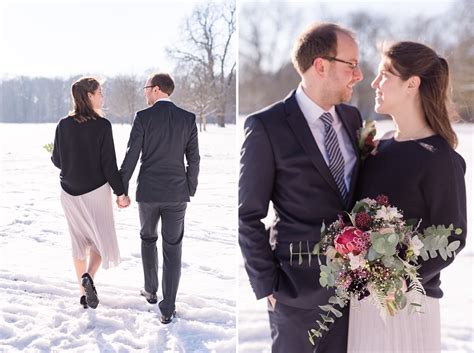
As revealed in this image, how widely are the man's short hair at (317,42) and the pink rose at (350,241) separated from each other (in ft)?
1.96

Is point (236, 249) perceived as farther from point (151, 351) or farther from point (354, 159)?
point (354, 159)

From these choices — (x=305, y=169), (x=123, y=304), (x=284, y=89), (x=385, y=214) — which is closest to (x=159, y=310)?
(x=123, y=304)

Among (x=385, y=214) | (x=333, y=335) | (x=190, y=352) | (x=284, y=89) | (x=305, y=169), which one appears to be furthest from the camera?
(x=284, y=89)

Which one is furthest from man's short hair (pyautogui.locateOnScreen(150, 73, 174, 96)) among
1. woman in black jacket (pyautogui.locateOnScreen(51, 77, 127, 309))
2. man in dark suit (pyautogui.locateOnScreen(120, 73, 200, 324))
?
woman in black jacket (pyautogui.locateOnScreen(51, 77, 127, 309))

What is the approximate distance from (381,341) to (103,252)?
1.22 m

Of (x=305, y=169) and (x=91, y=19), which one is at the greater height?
(x=91, y=19)

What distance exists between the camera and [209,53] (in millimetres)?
2219

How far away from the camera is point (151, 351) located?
86.8 inches

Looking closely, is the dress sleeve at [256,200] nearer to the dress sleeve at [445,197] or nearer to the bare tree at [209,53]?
the dress sleeve at [445,197]

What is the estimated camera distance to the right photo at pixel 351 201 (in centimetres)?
145

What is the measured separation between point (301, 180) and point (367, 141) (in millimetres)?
317

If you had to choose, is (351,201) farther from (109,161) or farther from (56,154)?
(56,154)

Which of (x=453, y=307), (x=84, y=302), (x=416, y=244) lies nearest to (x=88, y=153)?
(x=84, y=302)

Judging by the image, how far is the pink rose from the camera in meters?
1.39
